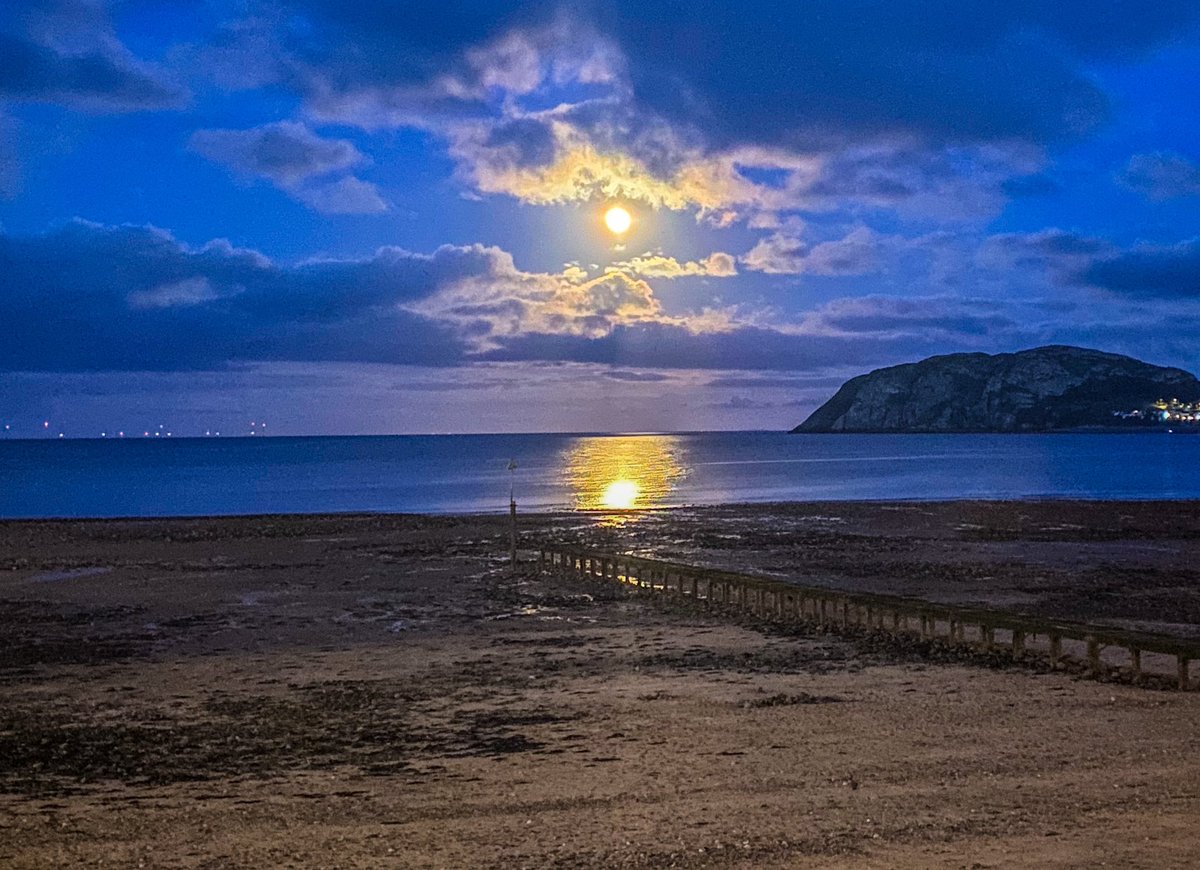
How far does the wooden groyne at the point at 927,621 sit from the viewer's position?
16094mm

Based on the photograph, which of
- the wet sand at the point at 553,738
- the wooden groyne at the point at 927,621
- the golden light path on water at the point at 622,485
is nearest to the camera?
the wet sand at the point at 553,738

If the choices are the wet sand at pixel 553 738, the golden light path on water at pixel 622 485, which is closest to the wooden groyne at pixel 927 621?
the wet sand at pixel 553 738

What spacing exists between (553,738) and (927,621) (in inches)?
359

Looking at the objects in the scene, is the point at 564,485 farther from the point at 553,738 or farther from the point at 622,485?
the point at 553,738

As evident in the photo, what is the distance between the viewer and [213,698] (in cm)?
1586

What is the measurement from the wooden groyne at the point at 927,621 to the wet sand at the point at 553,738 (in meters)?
0.86

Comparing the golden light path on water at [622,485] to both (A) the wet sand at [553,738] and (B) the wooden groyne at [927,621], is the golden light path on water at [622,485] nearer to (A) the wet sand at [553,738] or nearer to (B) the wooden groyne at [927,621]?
(B) the wooden groyne at [927,621]

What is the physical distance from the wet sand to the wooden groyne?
86 centimetres

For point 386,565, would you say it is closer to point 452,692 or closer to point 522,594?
point 522,594

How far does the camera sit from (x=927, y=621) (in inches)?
777

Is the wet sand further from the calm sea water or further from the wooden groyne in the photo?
the calm sea water

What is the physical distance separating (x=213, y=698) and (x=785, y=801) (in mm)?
8981

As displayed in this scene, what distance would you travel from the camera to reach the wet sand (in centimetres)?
948

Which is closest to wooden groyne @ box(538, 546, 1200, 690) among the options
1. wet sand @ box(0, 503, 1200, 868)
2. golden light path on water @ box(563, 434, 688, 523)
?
wet sand @ box(0, 503, 1200, 868)
